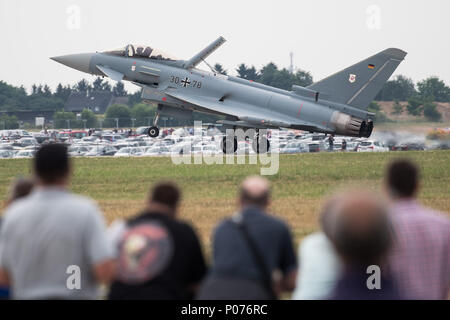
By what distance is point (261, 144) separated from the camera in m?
29.1

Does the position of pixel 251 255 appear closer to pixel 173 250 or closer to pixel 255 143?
pixel 173 250

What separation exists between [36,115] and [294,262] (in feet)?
341

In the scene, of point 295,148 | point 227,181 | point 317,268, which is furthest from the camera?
point 295,148

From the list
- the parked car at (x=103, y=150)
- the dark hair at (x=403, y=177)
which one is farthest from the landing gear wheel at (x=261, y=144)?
the dark hair at (x=403, y=177)

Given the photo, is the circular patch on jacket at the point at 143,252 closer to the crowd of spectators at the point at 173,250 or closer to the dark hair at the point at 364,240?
the crowd of spectators at the point at 173,250

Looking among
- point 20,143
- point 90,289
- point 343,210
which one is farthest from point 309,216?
point 20,143

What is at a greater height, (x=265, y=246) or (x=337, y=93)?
(x=337, y=93)

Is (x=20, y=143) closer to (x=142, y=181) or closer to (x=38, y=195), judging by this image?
(x=142, y=181)

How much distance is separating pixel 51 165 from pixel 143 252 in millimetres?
971

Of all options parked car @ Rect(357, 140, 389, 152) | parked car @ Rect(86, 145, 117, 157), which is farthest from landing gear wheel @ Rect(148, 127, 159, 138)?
parked car @ Rect(357, 140, 389, 152)

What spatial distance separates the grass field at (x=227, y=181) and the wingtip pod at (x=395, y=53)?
152 inches

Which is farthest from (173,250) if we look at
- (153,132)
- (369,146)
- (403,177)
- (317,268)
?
(369,146)

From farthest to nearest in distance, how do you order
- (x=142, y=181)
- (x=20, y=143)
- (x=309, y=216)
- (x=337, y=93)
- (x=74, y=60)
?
(x=20, y=143)
(x=74, y=60)
(x=337, y=93)
(x=142, y=181)
(x=309, y=216)

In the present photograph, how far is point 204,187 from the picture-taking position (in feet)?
69.2
